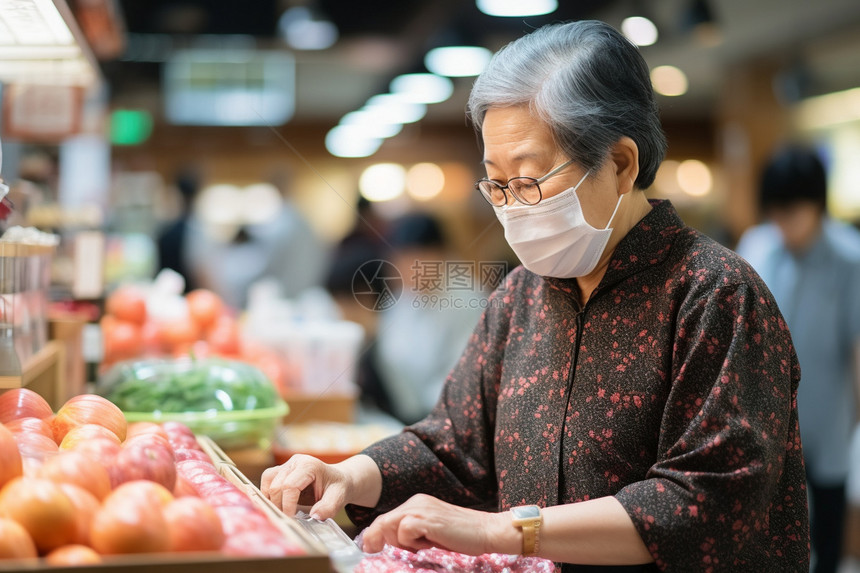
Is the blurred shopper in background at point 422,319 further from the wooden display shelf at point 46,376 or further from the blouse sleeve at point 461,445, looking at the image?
the wooden display shelf at point 46,376

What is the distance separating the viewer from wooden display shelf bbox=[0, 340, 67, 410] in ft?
5.39

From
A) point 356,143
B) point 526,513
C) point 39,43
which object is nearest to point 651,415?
point 526,513

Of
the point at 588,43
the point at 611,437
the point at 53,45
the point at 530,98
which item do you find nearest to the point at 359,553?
the point at 611,437

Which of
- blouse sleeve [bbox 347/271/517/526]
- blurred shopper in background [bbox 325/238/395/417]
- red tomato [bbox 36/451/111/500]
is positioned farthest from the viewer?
blurred shopper in background [bbox 325/238/395/417]

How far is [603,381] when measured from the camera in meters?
1.46

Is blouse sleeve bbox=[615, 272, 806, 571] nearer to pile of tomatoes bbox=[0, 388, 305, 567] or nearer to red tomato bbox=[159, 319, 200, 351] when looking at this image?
pile of tomatoes bbox=[0, 388, 305, 567]

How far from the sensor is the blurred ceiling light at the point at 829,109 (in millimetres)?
7223

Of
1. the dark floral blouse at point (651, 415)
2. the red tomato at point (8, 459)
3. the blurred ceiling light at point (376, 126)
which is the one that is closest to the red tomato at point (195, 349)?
the dark floral blouse at point (651, 415)

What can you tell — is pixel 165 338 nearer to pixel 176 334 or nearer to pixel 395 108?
pixel 176 334

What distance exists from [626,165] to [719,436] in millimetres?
485

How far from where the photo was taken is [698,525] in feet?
4.23

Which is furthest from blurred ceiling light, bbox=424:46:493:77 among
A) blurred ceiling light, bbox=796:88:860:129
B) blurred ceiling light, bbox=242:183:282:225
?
blurred ceiling light, bbox=242:183:282:225

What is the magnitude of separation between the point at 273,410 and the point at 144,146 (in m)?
8.15
